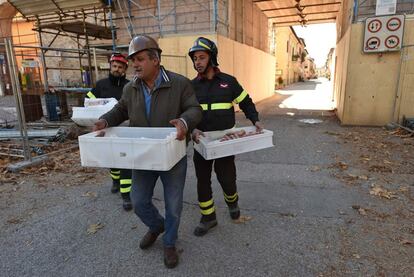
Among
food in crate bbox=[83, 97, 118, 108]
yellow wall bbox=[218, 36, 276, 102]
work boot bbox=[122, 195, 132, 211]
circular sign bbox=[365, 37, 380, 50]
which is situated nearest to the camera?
work boot bbox=[122, 195, 132, 211]

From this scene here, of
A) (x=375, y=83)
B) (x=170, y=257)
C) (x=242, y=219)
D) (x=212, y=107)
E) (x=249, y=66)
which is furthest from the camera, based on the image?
(x=249, y=66)

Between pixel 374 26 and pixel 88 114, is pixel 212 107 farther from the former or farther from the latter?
pixel 374 26

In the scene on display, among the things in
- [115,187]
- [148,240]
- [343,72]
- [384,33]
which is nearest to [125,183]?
[115,187]

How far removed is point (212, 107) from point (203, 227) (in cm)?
129

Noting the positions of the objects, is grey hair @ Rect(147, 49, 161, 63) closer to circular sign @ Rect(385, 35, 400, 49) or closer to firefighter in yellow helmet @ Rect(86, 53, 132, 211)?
firefighter in yellow helmet @ Rect(86, 53, 132, 211)

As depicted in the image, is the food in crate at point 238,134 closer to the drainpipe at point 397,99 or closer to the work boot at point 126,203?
the work boot at point 126,203

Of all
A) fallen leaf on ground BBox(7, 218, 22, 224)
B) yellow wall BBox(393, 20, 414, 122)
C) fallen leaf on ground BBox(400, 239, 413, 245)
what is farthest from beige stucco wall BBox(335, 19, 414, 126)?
fallen leaf on ground BBox(7, 218, 22, 224)

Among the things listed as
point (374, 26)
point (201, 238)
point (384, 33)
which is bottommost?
point (201, 238)

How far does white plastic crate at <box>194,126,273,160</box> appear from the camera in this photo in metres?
2.74

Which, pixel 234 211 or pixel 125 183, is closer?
pixel 234 211

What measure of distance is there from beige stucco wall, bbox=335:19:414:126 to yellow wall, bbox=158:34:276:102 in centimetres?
407

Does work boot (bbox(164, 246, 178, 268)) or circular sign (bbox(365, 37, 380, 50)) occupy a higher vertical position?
circular sign (bbox(365, 37, 380, 50))

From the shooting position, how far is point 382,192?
398 cm

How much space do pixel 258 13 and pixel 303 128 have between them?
30.6 ft
